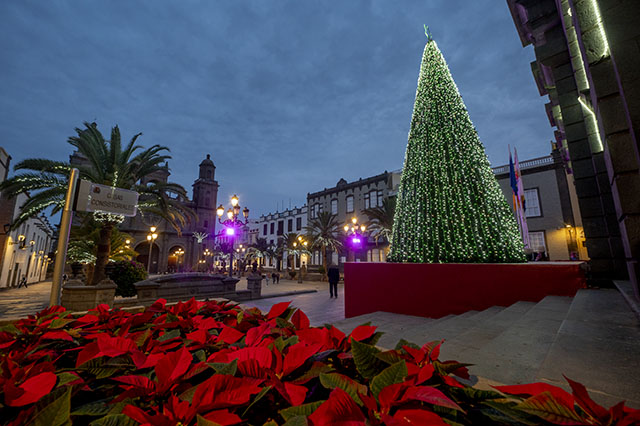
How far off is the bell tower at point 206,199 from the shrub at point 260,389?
5474cm

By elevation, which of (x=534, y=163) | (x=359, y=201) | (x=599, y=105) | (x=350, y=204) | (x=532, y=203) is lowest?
(x=599, y=105)

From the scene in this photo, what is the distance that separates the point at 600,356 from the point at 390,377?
7.83 feet

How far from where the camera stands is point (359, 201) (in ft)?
122

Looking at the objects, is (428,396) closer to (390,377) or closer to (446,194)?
(390,377)

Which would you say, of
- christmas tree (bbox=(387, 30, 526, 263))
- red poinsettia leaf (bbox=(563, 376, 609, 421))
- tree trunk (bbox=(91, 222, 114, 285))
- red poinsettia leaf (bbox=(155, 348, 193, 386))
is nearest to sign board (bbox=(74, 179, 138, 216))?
red poinsettia leaf (bbox=(155, 348, 193, 386))

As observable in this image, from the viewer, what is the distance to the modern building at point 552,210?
1888 centimetres

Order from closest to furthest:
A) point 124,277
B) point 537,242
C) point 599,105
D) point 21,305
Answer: point 599,105, point 21,305, point 124,277, point 537,242

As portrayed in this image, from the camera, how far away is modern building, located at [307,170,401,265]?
3409 cm

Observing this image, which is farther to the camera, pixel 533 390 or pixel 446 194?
pixel 446 194

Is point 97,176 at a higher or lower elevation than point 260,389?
higher

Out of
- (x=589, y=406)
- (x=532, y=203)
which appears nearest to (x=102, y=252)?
(x=589, y=406)

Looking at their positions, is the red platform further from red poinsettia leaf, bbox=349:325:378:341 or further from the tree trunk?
the tree trunk

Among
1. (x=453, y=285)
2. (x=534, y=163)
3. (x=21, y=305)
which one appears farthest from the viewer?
(x=534, y=163)

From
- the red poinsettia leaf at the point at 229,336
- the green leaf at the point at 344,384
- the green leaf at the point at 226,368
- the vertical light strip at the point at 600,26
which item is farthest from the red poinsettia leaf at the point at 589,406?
the vertical light strip at the point at 600,26
